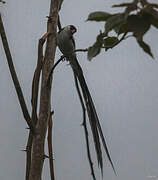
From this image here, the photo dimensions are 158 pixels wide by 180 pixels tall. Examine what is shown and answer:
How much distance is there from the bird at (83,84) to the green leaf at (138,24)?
0.21m

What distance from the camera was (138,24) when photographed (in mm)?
219

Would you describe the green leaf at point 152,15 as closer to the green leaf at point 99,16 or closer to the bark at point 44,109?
the green leaf at point 99,16

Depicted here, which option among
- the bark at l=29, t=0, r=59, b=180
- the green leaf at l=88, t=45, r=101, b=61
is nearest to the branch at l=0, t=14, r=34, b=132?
the bark at l=29, t=0, r=59, b=180

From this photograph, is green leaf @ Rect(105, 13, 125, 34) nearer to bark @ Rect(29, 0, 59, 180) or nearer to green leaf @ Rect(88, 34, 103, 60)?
green leaf @ Rect(88, 34, 103, 60)

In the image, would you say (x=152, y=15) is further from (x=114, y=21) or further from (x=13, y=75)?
(x=13, y=75)

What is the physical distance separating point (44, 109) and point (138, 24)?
33cm

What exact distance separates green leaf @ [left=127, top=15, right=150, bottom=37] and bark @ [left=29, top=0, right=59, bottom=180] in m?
0.32

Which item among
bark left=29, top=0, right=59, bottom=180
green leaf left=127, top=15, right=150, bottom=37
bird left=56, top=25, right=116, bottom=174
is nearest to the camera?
green leaf left=127, top=15, right=150, bottom=37

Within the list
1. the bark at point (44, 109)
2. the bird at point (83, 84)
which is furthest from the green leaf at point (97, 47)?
the bark at point (44, 109)

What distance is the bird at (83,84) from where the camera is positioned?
0.41 metres

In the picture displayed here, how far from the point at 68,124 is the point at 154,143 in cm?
39

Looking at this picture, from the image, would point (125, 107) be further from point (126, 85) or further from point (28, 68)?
point (28, 68)

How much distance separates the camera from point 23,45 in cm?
125

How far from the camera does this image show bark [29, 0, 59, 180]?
52 cm
